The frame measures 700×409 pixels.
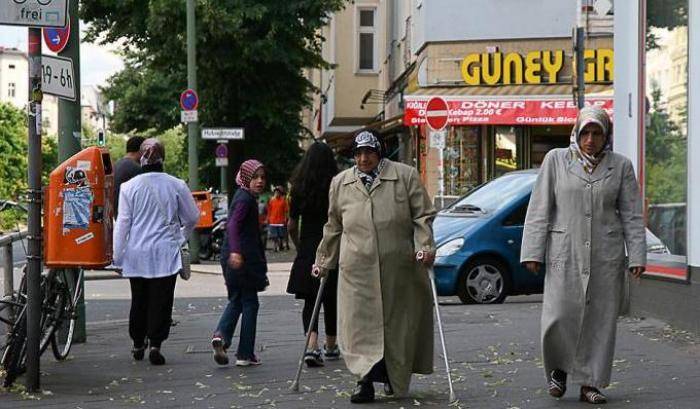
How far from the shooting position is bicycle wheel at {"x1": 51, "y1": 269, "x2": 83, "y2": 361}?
11.1m

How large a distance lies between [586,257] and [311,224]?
9.54ft

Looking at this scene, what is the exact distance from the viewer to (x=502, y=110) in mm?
31328

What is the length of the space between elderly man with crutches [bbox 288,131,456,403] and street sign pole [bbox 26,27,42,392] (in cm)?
206

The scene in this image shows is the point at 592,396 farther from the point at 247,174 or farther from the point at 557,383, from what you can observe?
the point at 247,174

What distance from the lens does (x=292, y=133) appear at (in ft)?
131

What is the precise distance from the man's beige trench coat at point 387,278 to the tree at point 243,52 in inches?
1042

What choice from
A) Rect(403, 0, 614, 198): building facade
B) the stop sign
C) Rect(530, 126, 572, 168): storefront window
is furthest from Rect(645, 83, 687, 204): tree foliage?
Rect(530, 126, 572, 168): storefront window

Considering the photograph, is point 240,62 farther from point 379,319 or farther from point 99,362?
point 379,319

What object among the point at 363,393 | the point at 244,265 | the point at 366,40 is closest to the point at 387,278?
the point at 363,393

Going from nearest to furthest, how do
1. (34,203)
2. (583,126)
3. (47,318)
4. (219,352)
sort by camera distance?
(583,126), (34,203), (47,318), (219,352)

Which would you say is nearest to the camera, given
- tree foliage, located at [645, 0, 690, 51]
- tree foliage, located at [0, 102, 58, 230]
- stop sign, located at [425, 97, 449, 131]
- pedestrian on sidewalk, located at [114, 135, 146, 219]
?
pedestrian on sidewalk, located at [114, 135, 146, 219]

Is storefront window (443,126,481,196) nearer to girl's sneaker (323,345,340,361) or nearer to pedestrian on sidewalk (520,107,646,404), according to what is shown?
girl's sneaker (323,345,340,361)

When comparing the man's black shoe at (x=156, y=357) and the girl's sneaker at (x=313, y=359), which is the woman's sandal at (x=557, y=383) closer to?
the girl's sneaker at (x=313, y=359)

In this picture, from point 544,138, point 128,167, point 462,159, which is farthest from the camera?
point 462,159
